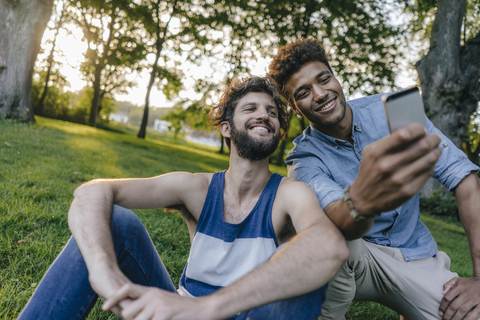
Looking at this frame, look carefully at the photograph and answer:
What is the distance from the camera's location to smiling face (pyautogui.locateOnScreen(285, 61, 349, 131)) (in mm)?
2812

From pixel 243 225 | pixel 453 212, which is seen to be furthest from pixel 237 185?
pixel 453 212

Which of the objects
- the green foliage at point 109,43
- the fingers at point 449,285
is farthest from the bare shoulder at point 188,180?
the green foliage at point 109,43

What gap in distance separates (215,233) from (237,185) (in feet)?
1.51

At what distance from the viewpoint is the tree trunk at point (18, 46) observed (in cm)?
1032

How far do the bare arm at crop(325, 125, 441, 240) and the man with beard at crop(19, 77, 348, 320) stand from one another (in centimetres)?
35

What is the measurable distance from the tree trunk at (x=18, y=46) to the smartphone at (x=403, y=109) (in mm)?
12819

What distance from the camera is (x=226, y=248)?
6.81 feet

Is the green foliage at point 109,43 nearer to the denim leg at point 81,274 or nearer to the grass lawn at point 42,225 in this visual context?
the grass lawn at point 42,225

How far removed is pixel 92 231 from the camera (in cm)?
167

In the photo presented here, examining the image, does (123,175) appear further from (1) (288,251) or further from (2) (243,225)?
(1) (288,251)

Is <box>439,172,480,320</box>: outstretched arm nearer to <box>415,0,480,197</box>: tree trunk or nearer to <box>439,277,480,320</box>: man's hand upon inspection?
<box>439,277,480,320</box>: man's hand

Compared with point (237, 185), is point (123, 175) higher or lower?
lower

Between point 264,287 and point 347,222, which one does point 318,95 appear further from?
point 264,287

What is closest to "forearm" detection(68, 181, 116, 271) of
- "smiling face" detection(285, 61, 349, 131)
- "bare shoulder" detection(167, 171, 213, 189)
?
"bare shoulder" detection(167, 171, 213, 189)
